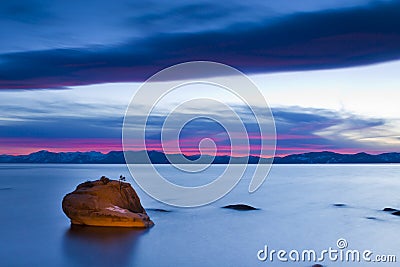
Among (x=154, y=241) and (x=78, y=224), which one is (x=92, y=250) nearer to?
(x=154, y=241)

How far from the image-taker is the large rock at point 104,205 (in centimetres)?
2384

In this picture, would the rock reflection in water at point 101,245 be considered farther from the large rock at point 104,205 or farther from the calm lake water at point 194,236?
the large rock at point 104,205

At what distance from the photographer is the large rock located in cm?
2384

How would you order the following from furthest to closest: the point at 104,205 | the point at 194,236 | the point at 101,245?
the point at 194,236 < the point at 104,205 < the point at 101,245

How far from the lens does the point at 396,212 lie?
36469 millimetres

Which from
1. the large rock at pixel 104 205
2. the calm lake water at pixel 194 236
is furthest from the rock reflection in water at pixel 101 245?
the large rock at pixel 104 205

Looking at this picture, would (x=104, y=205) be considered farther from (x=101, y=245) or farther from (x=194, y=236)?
(x=194, y=236)

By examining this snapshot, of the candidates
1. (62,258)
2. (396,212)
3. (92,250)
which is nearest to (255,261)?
(92,250)

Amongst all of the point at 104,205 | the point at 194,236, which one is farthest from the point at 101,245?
the point at 194,236

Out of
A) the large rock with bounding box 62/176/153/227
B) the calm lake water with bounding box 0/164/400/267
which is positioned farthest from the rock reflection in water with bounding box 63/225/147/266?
the large rock with bounding box 62/176/153/227

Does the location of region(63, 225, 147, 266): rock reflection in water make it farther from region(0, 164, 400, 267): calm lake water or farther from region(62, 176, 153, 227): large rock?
region(62, 176, 153, 227): large rock

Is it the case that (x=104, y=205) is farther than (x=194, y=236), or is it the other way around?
(x=194, y=236)

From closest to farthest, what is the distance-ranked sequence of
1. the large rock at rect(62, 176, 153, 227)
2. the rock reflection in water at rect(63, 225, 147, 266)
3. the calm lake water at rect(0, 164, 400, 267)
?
the rock reflection in water at rect(63, 225, 147, 266) → the calm lake water at rect(0, 164, 400, 267) → the large rock at rect(62, 176, 153, 227)

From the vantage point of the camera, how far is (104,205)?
2389 centimetres
